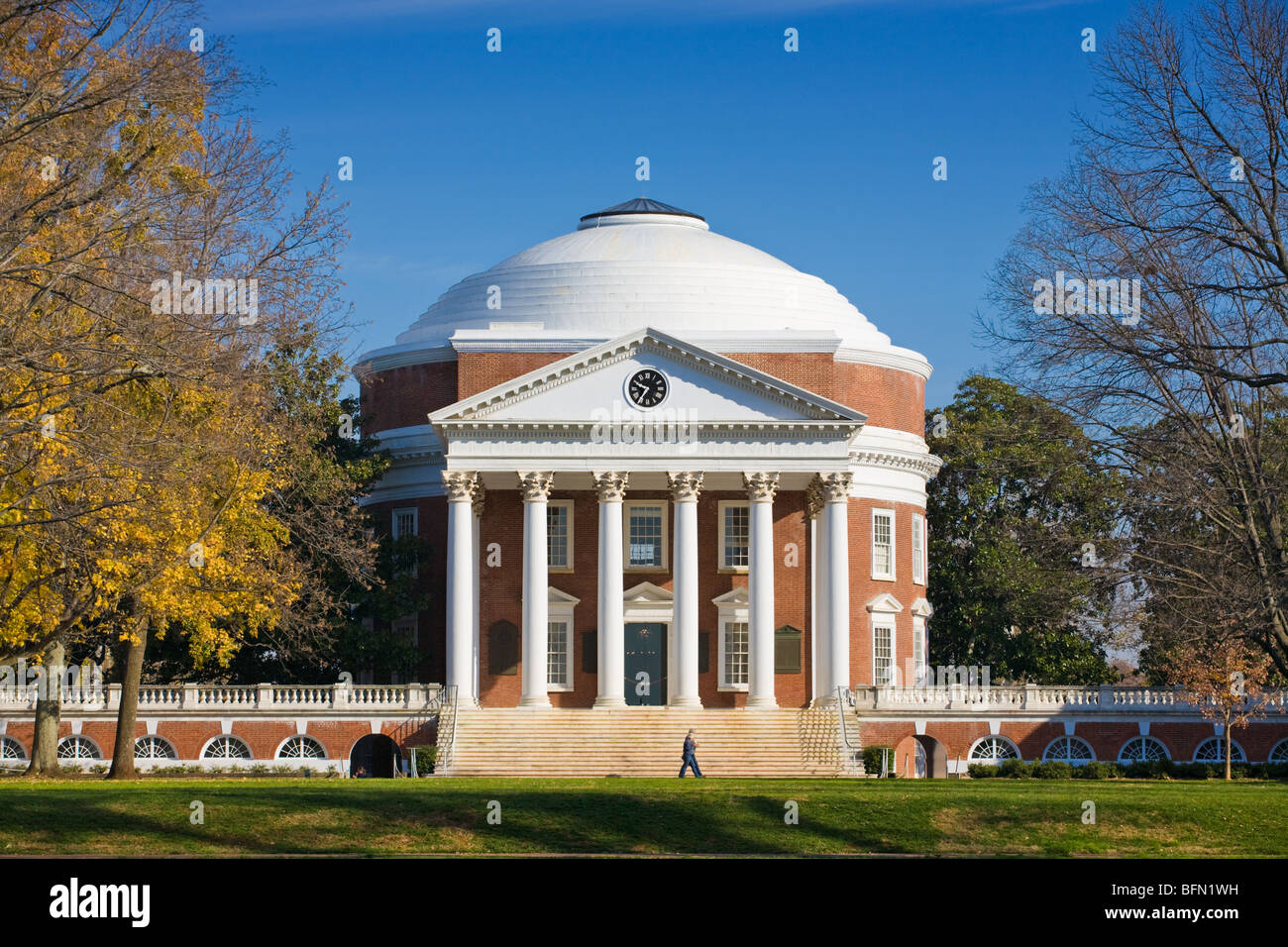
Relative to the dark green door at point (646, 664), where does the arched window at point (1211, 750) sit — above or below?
below

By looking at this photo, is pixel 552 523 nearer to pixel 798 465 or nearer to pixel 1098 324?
pixel 798 465

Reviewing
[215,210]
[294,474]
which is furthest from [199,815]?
[294,474]

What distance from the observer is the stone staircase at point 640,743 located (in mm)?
55062

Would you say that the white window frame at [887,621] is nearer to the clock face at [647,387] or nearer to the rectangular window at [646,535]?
the rectangular window at [646,535]

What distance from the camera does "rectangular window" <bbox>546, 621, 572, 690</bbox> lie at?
65.8 m

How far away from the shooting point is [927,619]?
73625mm

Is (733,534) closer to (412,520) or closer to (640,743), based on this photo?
(640,743)

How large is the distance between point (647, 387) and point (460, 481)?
262 inches

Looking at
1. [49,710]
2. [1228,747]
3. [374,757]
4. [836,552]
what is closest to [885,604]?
[836,552]

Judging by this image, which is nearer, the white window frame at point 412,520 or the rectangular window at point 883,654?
the rectangular window at point 883,654

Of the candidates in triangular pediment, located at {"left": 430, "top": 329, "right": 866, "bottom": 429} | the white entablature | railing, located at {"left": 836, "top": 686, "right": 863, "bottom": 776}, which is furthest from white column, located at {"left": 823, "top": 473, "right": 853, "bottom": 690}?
triangular pediment, located at {"left": 430, "top": 329, "right": 866, "bottom": 429}

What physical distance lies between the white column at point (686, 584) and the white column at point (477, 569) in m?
6.29

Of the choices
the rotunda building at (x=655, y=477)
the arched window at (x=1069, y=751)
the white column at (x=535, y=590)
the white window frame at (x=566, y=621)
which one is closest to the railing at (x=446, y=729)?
Result: the rotunda building at (x=655, y=477)
